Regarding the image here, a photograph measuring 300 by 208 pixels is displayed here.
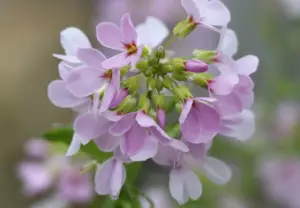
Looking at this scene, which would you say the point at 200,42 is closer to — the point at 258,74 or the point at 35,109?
the point at 258,74

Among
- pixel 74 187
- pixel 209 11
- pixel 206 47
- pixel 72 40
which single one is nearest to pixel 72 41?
pixel 72 40

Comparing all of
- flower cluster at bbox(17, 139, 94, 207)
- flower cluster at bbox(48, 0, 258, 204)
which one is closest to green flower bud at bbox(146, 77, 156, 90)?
flower cluster at bbox(48, 0, 258, 204)

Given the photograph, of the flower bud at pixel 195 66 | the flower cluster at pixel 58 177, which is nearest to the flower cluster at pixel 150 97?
the flower bud at pixel 195 66

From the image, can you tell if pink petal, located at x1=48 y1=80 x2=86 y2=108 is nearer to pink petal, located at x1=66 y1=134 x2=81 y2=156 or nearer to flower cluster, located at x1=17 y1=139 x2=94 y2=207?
pink petal, located at x1=66 y1=134 x2=81 y2=156

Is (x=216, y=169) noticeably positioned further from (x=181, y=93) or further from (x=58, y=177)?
(x=58, y=177)

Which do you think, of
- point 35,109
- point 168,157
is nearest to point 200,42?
point 35,109

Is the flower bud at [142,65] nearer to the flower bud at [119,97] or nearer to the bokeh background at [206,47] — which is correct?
the flower bud at [119,97]
